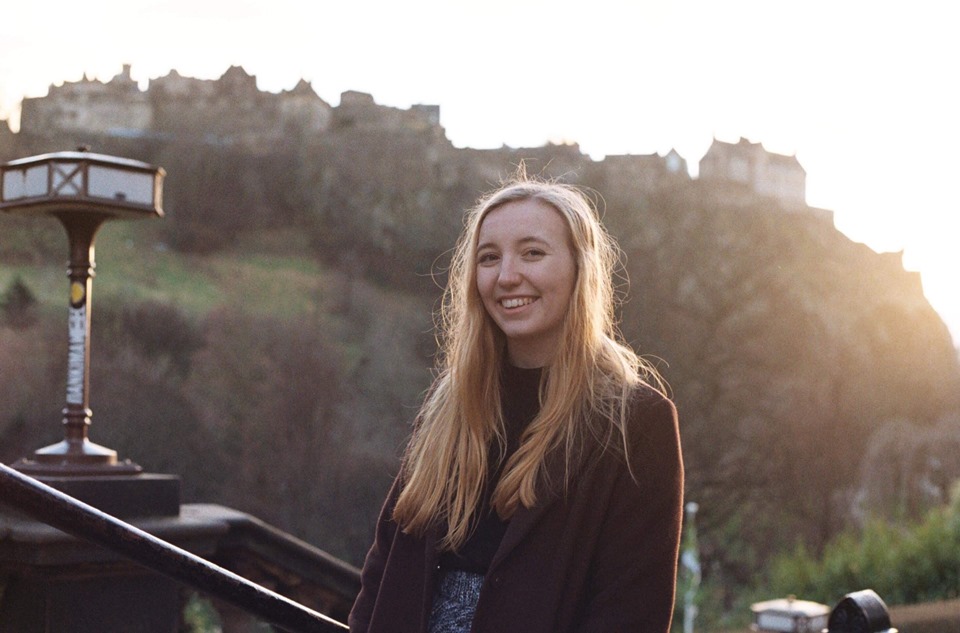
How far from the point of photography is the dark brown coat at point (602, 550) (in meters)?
1.76

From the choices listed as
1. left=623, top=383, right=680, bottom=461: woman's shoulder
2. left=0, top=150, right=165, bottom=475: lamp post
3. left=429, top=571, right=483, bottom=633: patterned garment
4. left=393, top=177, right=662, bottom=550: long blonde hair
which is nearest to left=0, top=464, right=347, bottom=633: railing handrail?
left=429, top=571, right=483, bottom=633: patterned garment

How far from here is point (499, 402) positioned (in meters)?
2.06

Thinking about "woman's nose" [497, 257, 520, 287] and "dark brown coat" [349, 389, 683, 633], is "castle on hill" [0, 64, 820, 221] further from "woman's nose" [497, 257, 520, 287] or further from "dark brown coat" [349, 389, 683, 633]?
"dark brown coat" [349, 389, 683, 633]

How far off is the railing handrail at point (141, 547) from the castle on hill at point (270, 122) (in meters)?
37.9

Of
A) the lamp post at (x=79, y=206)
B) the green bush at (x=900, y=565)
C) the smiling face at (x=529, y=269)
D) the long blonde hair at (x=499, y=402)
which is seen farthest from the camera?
the green bush at (x=900, y=565)

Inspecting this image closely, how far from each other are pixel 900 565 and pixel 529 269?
560 centimetres

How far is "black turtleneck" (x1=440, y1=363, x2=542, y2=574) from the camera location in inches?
75.4

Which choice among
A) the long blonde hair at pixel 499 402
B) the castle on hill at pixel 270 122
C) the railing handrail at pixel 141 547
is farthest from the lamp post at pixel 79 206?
the castle on hill at pixel 270 122

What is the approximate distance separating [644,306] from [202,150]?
741 inches

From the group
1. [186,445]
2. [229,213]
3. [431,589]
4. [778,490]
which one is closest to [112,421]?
[186,445]

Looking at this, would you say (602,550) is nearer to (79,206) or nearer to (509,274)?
(509,274)

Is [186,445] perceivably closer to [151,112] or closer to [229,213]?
[229,213]

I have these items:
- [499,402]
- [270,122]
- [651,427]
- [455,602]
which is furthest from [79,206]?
[270,122]

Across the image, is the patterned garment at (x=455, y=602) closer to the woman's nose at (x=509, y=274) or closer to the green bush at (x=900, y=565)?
the woman's nose at (x=509, y=274)
